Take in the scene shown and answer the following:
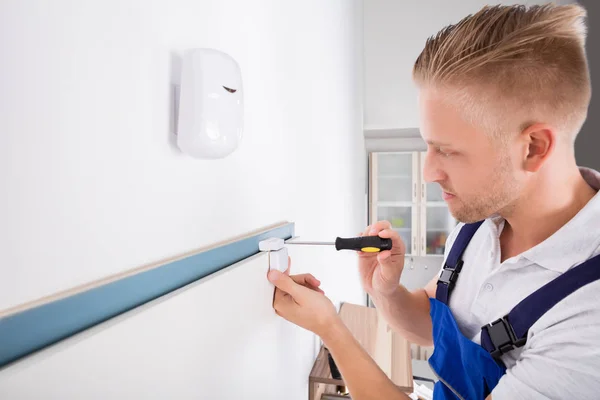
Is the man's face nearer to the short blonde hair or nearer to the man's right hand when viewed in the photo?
the short blonde hair

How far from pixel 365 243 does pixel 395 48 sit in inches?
107

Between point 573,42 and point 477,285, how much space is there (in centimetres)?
50

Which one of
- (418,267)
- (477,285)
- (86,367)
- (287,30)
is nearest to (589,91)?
(477,285)

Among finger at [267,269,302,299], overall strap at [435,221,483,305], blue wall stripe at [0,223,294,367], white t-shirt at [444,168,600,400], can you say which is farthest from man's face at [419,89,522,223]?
blue wall stripe at [0,223,294,367]

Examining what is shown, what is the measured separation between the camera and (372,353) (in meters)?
1.39

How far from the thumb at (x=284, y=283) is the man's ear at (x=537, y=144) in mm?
455

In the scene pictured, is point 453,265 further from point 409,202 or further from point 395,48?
point 395,48

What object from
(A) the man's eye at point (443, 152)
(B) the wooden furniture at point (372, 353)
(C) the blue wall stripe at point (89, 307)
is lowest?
(B) the wooden furniture at point (372, 353)

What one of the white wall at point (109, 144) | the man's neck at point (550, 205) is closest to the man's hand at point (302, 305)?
the white wall at point (109, 144)

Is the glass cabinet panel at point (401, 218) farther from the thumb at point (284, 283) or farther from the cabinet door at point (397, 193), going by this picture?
the thumb at point (284, 283)

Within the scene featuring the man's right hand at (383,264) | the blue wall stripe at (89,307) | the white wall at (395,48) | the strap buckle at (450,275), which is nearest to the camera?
the blue wall stripe at (89,307)

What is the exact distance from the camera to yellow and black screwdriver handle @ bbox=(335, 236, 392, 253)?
654 millimetres

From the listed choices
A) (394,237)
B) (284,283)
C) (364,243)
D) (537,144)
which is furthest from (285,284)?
(537,144)

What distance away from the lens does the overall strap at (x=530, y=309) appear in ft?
1.92
